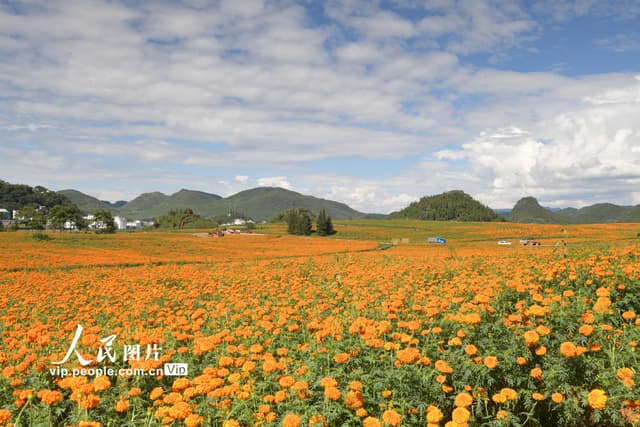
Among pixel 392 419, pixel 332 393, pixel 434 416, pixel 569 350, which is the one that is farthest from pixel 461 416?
pixel 569 350

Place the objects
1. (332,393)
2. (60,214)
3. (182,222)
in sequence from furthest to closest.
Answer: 1. (182,222)
2. (60,214)
3. (332,393)

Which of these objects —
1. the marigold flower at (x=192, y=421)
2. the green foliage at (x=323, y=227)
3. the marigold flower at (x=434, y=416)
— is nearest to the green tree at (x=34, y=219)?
the green foliage at (x=323, y=227)

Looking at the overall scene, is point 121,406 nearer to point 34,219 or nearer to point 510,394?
point 510,394

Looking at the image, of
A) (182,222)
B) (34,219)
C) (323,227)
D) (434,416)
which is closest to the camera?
(434,416)

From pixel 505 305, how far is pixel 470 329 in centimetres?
283

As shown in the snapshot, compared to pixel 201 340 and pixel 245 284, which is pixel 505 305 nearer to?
pixel 201 340

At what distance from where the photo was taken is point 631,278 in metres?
7.89

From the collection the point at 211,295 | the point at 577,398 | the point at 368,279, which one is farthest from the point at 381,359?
the point at 211,295

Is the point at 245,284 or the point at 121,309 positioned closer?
the point at 121,309

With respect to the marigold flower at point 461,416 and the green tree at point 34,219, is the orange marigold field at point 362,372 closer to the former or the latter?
the marigold flower at point 461,416

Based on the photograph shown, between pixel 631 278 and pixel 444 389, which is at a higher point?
pixel 631 278

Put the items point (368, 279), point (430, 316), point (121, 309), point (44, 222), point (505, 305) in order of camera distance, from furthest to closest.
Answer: point (44, 222) → point (368, 279) → point (121, 309) → point (505, 305) → point (430, 316)

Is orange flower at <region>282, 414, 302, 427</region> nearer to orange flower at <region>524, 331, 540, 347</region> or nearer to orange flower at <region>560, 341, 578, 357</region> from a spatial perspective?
orange flower at <region>524, 331, 540, 347</region>

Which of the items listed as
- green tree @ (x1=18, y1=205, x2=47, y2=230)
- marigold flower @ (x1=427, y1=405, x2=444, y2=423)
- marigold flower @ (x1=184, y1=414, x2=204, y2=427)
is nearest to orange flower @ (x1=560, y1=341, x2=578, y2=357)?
marigold flower @ (x1=427, y1=405, x2=444, y2=423)
